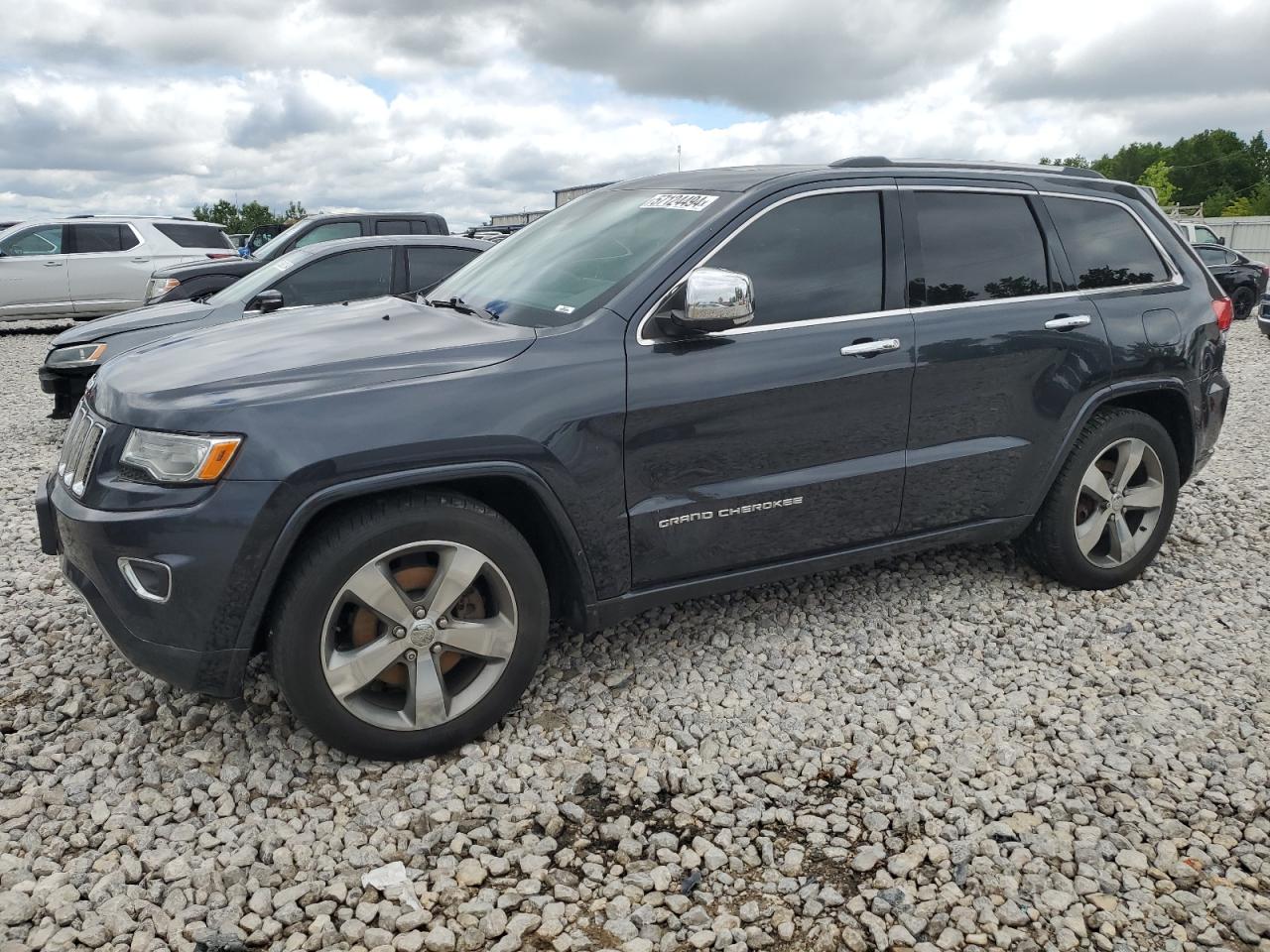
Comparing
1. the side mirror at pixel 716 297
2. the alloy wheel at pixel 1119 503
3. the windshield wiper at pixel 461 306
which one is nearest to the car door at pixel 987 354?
the alloy wheel at pixel 1119 503

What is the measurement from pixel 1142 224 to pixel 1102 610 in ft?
5.83

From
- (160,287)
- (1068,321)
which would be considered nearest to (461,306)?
(1068,321)

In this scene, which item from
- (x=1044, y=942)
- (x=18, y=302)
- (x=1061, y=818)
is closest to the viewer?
(x=1044, y=942)

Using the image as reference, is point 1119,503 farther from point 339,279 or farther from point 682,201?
point 339,279

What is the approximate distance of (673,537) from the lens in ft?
11.1

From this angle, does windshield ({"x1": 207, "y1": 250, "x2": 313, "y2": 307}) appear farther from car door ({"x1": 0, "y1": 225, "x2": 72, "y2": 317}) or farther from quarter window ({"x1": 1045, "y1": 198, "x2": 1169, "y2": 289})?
car door ({"x1": 0, "y1": 225, "x2": 72, "y2": 317})

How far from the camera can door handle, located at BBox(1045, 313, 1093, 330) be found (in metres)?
4.07

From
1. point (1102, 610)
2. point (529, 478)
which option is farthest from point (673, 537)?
point (1102, 610)

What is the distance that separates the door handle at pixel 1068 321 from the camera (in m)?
4.07

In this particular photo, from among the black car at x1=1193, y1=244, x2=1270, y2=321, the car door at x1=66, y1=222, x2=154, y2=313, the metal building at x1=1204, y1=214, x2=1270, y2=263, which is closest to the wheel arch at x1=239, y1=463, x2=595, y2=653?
the car door at x1=66, y1=222, x2=154, y2=313

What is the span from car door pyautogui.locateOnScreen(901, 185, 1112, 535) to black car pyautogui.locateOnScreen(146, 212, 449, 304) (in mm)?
7378

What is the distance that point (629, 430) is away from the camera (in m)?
3.22

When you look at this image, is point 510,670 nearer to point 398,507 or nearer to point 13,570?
point 398,507

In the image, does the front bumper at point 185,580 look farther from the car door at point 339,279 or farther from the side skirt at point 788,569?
the car door at point 339,279
